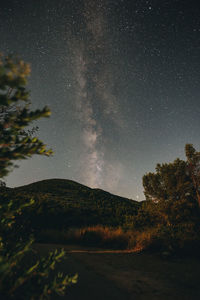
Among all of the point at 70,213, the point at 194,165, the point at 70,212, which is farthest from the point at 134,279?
the point at 194,165

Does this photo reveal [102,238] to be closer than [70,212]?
Yes

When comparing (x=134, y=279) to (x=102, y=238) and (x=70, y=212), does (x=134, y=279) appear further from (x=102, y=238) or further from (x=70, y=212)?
(x=70, y=212)

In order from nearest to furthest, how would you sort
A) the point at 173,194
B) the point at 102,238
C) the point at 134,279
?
the point at 134,279 < the point at 102,238 < the point at 173,194

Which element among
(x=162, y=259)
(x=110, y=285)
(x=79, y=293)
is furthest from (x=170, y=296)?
(x=162, y=259)

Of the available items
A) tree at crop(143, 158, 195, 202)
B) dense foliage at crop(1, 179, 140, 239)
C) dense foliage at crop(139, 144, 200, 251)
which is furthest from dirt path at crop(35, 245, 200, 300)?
tree at crop(143, 158, 195, 202)

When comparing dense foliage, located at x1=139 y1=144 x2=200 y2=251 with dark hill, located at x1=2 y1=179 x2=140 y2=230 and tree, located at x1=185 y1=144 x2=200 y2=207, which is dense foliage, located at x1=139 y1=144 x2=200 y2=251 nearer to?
tree, located at x1=185 y1=144 x2=200 y2=207

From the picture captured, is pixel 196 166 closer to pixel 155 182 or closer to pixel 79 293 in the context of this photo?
pixel 155 182

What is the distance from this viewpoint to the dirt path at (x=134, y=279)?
2.53 meters

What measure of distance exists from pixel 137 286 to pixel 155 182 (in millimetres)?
14543

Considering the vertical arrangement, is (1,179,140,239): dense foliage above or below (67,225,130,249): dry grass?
above

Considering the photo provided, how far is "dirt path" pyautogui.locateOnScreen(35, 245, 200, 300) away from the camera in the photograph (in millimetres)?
2529

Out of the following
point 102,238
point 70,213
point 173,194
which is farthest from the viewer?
point 70,213

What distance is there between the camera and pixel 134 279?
3.17m

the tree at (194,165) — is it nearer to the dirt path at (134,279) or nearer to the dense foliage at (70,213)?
the dense foliage at (70,213)
